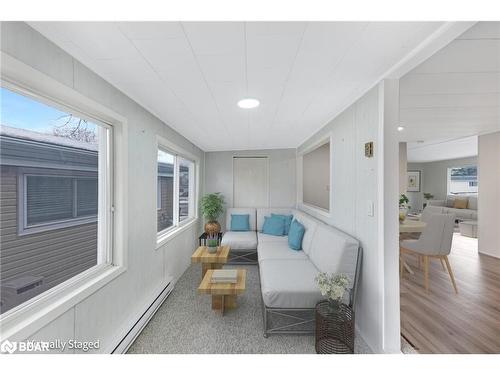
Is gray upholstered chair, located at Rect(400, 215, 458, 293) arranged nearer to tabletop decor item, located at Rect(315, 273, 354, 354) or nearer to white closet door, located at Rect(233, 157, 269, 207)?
tabletop decor item, located at Rect(315, 273, 354, 354)

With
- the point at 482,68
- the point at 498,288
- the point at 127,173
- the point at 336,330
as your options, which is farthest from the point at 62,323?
the point at 498,288

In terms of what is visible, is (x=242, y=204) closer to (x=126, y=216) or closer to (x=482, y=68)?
(x=126, y=216)

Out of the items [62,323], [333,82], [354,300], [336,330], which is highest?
[333,82]

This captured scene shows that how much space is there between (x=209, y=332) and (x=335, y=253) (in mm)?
1369

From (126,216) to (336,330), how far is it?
6.45 feet

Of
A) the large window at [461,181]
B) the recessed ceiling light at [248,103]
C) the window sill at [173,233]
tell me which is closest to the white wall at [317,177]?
the window sill at [173,233]

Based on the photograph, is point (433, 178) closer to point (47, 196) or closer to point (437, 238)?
point (437, 238)

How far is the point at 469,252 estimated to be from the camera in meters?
4.04

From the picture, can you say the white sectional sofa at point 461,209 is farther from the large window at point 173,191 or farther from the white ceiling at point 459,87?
the large window at point 173,191

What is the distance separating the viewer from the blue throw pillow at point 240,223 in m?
4.33

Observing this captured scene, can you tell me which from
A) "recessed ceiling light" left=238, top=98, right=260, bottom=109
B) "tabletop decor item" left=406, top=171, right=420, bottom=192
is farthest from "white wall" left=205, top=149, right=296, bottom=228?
"tabletop decor item" left=406, top=171, right=420, bottom=192

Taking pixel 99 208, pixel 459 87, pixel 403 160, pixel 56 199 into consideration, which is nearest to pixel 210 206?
pixel 99 208

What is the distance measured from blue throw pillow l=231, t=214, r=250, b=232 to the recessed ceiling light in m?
2.69

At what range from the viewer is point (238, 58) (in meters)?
1.28
